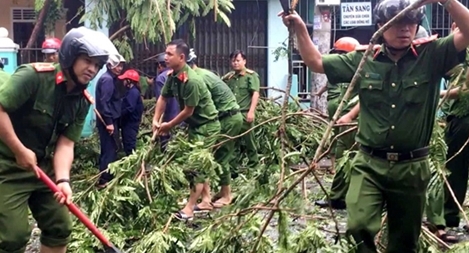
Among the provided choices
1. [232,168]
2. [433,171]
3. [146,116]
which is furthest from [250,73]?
[433,171]

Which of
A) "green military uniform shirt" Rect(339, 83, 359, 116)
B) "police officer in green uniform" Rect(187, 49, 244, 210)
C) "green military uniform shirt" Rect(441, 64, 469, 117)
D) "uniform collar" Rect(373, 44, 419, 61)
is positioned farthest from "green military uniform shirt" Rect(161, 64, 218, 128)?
"uniform collar" Rect(373, 44, 419, 61)

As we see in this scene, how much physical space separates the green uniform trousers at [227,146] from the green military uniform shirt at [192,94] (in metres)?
0.35

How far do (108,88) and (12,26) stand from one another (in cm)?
611

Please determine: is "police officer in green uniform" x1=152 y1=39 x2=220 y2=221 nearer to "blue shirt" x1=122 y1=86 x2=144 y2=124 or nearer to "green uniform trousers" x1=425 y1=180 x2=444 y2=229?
"blue shirt" x1=122 y1=86 x2=144 y2=124

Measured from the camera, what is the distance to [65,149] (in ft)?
17.3

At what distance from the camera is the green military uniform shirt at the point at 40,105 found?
4.77 meters

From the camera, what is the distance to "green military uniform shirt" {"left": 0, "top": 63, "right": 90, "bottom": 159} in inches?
188

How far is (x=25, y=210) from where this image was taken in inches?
200

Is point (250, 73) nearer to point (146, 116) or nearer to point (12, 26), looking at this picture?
point (146, 116)

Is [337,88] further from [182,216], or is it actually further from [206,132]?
[182,216]

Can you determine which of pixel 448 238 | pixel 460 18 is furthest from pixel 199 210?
pixel 460 18

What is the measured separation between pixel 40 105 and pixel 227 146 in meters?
Result: 3.34

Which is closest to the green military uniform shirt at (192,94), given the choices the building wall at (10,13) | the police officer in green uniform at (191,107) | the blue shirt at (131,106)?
the police officer in green uniform at (191,107)

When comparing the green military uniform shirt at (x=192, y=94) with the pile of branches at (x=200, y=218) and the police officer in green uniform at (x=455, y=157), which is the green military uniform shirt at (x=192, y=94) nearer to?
the pile of branches at (x=200, y=218)
